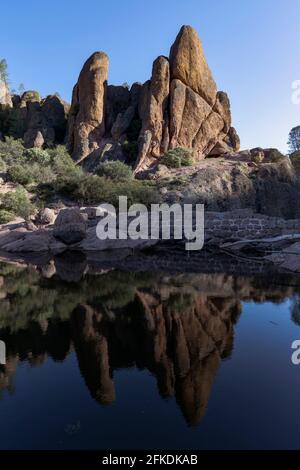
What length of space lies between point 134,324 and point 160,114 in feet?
107

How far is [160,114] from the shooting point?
36.5 metres

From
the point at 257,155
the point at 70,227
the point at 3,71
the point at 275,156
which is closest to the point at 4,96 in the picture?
the point at 3,71

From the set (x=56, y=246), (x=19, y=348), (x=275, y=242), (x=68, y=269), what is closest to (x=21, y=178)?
(x=56, y=246)

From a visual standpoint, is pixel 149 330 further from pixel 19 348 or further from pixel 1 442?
pixel 1 442

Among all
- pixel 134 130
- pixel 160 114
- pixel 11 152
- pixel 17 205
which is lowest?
pixel 17 205

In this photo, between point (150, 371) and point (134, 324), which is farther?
point (134, 324)

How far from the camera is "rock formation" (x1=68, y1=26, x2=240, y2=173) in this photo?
3634 centimetres

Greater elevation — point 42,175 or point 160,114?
point 160,114

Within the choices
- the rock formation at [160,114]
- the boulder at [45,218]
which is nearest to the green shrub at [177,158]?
the rock formation at [160,114]

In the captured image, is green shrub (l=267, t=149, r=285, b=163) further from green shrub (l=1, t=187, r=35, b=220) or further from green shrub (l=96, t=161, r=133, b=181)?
green shrub (l=1, t=187, r=35, b=220)

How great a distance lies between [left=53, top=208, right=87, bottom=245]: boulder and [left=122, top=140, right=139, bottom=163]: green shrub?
17411 millimetres

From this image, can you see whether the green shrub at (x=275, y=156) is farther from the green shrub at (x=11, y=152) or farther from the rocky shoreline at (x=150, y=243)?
the green shrub at (x=11, y=152)

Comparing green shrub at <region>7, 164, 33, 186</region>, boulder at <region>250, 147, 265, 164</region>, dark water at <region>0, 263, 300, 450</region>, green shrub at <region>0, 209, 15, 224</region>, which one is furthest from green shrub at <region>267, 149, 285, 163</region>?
dark water at <region>0, 263, 300, 450</region>

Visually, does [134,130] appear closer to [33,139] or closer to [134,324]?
[33,139]
